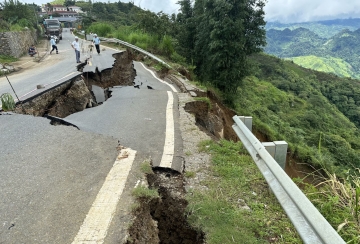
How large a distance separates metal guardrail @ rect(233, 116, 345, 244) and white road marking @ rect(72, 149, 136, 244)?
157 centimetres

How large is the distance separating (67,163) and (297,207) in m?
2.96

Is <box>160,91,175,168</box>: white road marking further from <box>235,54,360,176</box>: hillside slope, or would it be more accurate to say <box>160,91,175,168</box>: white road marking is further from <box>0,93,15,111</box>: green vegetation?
<box>235,54,360,176</box>: hillside slope

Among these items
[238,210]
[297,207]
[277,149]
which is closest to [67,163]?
[238,210]

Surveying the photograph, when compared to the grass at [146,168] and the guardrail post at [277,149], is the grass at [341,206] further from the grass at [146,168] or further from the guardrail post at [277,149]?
the grass at [146,168]

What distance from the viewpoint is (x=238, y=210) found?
2.78 meters

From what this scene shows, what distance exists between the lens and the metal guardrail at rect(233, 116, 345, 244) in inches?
68.1

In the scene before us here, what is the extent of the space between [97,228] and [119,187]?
26.0 inches

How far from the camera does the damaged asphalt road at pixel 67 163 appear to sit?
8.47 feet

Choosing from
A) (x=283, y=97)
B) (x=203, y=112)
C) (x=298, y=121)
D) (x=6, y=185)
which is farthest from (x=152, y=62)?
(x=283, y=97)

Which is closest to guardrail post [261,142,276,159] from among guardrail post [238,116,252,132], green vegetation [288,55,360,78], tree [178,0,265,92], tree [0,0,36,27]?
Result: guardrail post [238,116,252,132]

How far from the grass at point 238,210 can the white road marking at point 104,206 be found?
0.79 metres

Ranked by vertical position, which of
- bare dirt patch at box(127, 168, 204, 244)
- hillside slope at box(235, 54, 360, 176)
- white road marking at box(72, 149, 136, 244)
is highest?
white road marking at box(72, 149, 136, 244)

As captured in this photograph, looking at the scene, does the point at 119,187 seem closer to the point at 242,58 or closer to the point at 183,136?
the point at 183,136

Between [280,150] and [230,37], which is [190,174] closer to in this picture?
[280,150]
